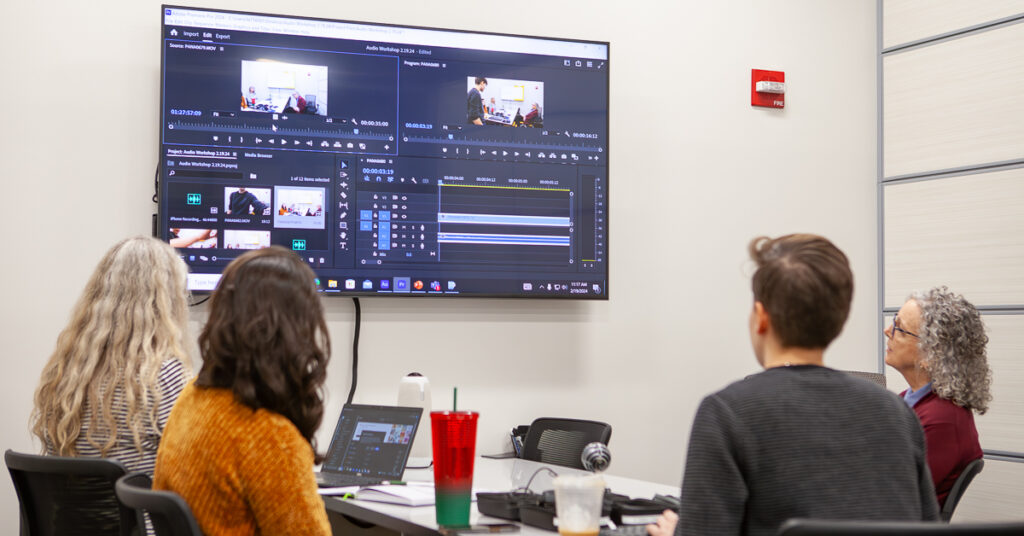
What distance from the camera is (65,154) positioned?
3.39 meters

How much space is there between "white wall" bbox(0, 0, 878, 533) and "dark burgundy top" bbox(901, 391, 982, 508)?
1459mm

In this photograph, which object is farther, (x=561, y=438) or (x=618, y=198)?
(x=618, y=198)

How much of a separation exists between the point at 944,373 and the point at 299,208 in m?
2.15

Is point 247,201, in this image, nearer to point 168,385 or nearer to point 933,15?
point 168,385

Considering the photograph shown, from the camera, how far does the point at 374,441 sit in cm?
284

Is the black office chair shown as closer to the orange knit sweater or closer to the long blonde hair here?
the orange knit sweater

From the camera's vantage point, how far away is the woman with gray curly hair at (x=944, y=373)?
8.91 ft

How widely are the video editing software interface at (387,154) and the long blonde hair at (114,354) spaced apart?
0.74m

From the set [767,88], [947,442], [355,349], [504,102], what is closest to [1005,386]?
[947,442]

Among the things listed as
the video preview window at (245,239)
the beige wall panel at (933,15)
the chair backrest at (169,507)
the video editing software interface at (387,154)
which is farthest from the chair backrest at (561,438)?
the beige wall panel at (933,15)

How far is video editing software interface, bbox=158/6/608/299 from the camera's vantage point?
342cm

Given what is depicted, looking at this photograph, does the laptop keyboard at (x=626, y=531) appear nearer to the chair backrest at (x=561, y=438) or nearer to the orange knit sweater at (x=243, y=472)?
the orange knit sweater at (x=243, y=472)

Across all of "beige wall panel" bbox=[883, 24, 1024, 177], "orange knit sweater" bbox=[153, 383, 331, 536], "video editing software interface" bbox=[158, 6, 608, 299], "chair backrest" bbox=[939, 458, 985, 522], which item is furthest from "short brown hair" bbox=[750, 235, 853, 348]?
"beige wall panel" bbox=[883, 24, 1024, 177]

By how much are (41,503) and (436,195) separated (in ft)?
6.08
